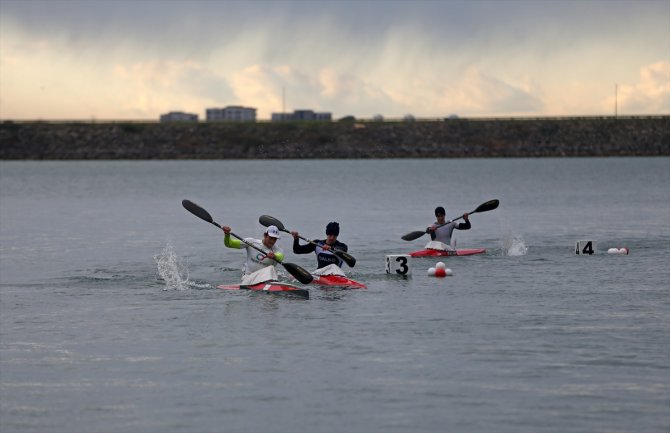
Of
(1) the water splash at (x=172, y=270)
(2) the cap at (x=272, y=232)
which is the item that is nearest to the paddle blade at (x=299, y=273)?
(2) the cap at (x=272, y=232)

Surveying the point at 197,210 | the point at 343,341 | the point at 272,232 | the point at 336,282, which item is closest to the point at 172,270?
the point at 197,210

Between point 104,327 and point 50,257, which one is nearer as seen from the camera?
point 104,327

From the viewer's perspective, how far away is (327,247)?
105 ft

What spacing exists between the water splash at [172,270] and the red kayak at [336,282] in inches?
178

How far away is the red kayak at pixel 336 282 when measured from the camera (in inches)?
1286

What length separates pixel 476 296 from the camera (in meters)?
32.0

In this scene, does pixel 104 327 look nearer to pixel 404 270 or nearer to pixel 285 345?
pixel 285 345

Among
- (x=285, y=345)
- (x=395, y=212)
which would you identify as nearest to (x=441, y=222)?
(x=285, y=345)

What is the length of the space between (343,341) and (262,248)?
258 inches

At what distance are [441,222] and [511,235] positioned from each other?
45.8 ft

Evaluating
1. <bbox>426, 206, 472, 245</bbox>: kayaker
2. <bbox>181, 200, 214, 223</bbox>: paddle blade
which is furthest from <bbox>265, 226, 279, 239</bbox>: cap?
<bbox>426, 206, 472, 245</bbox>: kayaker

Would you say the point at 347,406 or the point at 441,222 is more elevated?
the point at 441,222

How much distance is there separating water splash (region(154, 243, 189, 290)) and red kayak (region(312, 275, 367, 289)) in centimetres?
452

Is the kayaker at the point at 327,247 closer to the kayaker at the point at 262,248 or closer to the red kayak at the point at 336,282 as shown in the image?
the red kayak at the point at 336,282
